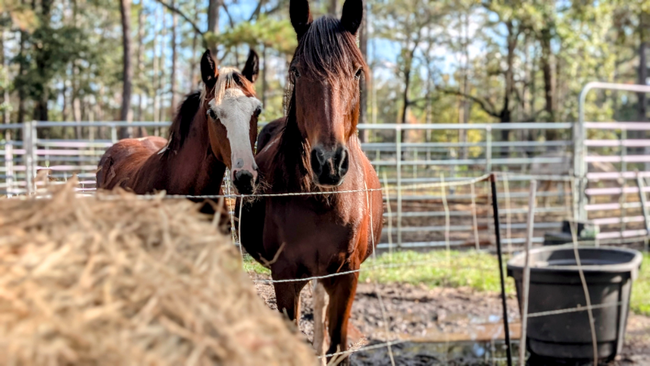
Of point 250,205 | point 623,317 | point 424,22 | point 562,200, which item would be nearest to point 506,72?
point 424,22

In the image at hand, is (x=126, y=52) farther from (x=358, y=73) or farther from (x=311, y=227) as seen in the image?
(x=311, y=227)

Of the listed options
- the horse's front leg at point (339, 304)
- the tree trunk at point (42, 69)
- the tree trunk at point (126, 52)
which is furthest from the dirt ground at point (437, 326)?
the tree trunk at point (42, 69)

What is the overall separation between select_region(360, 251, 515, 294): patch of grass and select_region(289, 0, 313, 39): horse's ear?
3.85 m

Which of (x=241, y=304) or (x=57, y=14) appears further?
Result: (x=57, y=14)

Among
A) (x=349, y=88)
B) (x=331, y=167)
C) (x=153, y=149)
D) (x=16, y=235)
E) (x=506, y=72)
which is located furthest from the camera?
(x=506, y=72)

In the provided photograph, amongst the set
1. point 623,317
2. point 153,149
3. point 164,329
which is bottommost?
point 623,317

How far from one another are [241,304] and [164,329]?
0.49ft

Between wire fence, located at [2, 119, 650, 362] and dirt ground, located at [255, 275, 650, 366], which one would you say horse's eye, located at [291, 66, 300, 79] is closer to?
dirt ground, located at [255, 275, 650, 366]

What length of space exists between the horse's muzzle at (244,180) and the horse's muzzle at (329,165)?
52cm

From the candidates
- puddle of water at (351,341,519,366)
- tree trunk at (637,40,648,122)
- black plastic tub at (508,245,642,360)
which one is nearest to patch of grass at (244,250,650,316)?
puddle of water at (351,341,519,366)

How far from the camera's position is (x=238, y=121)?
9.86 ft

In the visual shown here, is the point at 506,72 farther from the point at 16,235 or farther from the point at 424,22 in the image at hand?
the point at 16,235

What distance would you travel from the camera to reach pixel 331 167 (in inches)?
92.0

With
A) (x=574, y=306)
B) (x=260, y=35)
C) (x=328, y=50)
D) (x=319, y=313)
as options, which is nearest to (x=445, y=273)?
(x=574, y=306)
